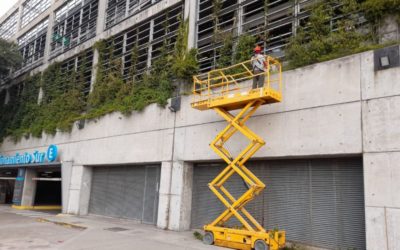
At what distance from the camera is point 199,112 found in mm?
14180

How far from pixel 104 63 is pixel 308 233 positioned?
15027 millimetres

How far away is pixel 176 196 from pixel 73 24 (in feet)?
55.2

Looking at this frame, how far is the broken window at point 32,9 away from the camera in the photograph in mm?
30206

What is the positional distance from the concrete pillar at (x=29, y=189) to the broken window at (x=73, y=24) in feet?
28.2

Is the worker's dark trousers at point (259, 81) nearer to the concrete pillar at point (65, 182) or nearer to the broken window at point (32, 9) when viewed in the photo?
the concrete pillar at point (65, 182)

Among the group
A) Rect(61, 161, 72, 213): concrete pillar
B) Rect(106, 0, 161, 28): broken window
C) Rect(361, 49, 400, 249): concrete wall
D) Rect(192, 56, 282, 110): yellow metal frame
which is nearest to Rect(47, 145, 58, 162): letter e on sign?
Rect(61, 161, 72, 213): concrete pillar

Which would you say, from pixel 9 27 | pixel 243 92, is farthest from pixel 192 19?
pixel 9 27

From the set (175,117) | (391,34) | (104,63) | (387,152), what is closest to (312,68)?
(391,34)

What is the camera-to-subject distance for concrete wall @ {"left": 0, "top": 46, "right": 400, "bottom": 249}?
920 cm

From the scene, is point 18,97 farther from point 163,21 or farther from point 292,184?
point 292,184

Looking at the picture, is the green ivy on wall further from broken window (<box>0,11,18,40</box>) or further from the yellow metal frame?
broken window (<box>0,11,18,40</box>)

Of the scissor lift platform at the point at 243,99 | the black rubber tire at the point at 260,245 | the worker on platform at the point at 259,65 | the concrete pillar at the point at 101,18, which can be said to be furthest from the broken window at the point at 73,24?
the black rubber tire at the point at 260,245

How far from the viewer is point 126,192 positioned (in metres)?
17.5

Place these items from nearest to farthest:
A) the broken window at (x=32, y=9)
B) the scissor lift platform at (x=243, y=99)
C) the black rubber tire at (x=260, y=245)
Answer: the black rubber tire at (x=260, y=245)
the scissor lift platform at (x=243, y=99)
the broken window at (x=32, y=9)
